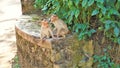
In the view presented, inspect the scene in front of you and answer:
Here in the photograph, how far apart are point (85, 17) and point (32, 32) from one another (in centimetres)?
66

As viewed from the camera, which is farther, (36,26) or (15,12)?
(15,12)

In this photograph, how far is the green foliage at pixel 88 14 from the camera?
327cm

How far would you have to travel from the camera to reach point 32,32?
3656 mm

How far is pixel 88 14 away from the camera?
343cm

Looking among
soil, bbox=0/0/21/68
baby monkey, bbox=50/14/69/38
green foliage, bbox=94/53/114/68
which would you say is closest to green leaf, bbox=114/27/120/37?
green foliage, bbox=94/53/114/68

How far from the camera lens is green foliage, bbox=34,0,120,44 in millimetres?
3271

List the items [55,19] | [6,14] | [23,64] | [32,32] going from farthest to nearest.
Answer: [6,14], [23,64], [32,32], [55,19]

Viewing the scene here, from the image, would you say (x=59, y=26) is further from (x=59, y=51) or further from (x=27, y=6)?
(x=27, y=6)

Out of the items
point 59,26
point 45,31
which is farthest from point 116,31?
point 45,31

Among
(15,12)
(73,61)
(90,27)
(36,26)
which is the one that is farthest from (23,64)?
(15,12)


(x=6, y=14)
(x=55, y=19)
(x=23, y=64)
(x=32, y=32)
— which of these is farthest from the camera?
(x=6, y=14)

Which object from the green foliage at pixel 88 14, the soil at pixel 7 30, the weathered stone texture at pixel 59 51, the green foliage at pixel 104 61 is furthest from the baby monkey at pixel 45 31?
the soil at pixel 7 30

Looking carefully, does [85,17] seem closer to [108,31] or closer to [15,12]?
[108,31]

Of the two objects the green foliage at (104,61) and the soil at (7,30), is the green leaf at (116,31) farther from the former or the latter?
the soil at (7,30)
